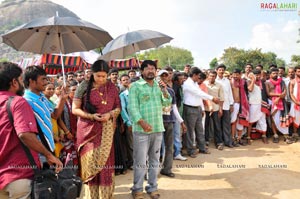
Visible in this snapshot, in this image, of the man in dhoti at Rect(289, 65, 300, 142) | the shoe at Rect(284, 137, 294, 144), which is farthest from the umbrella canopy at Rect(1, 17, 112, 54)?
the shoe at Rect(284, 137, 294, 144)

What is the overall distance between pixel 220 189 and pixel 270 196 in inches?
28.1

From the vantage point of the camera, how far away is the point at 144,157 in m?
3.73

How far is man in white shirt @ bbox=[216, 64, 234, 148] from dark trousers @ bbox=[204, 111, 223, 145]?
0.47 ft

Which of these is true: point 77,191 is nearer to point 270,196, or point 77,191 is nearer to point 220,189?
point 220,189

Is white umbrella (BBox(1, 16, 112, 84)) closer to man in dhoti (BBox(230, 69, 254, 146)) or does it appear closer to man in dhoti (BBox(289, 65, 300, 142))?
man in dhoti (BBox(230, 69, 254, 146))

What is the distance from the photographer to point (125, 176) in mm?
4906

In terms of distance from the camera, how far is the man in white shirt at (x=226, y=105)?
6.64m

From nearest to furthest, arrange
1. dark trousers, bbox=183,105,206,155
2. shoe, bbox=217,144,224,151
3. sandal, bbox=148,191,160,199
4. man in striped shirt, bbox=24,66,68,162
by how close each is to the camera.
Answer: man in striped shirt, bbox=24,66,68,162 < sandal, bbox=148,191,160,199 < dark trousers, bbox=183,105,206,155 < shoe, bbox=217,144,224,151

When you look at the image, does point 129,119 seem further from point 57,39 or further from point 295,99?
point 295,99

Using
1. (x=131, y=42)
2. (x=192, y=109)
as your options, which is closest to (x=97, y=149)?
(x=131, y=42)

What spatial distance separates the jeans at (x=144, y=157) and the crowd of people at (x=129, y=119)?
0.01m

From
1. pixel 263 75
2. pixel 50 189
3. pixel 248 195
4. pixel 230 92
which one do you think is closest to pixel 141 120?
pixel 50 189

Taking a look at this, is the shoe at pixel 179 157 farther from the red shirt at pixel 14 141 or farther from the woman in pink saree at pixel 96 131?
the red shirt at pixel 14 141

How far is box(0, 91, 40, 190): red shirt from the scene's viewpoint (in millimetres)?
2043
